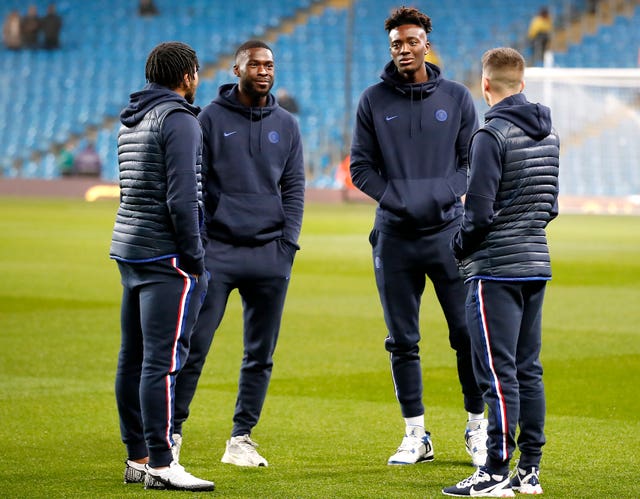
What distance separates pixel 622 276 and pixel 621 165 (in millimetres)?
11321

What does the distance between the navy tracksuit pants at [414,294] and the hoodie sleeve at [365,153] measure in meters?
0.27

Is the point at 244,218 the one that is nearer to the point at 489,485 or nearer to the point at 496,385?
the point at 496,385

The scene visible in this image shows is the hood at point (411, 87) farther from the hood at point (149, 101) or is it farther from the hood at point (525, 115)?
the hood at point (149, 101)

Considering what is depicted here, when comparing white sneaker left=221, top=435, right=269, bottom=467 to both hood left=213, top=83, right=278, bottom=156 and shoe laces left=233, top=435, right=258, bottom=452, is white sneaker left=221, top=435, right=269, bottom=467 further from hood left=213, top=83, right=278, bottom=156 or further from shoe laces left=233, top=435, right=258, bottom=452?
hood left=213, top=83, right=278, bottom=156

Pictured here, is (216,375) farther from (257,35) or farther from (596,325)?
(257,35)

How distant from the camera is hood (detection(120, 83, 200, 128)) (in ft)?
18.0

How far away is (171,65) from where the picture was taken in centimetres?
554

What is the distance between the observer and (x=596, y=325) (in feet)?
39.2

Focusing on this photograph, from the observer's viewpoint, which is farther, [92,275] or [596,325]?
[92,275]

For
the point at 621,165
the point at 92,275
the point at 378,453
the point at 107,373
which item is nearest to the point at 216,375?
the point at 107,373

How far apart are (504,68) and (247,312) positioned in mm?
1940

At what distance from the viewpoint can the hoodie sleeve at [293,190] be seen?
6500 millimetres

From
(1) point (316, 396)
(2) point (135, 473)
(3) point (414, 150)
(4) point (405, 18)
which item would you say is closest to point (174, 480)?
(2) point (135, 473)

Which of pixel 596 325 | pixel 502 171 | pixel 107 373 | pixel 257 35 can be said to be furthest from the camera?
pixel 257 35
